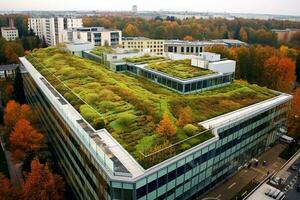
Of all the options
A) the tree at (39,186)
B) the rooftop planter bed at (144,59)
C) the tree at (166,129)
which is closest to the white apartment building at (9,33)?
the rooftop planter bed at (144,59)

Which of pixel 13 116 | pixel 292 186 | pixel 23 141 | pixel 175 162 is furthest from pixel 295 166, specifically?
pixel 13 116

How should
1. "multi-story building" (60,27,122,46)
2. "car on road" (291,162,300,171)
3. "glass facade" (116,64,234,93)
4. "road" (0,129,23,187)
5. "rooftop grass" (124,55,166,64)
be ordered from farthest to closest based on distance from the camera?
"multi-story building" (60,27,122,46) < "rooftop grass" (124,55,166,64) < "glass facade" (116,64,234,93) < "car on road" (291,162,300,171) < "road" (0,129,23,187)

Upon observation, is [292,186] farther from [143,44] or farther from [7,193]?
[143,44]

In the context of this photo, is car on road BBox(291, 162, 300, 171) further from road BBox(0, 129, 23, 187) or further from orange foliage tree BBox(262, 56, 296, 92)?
road BBox(0, 129, 23, 187)

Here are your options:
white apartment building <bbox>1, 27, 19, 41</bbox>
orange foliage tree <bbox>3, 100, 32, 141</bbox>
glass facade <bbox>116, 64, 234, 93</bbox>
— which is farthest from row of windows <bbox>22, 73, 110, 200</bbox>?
white apartment building <bbox>1, 27, 19, 41</bbox>

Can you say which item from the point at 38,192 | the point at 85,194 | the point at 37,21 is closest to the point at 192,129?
the point at 85,194

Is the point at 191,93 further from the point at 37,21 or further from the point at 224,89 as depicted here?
the point at 37,21
